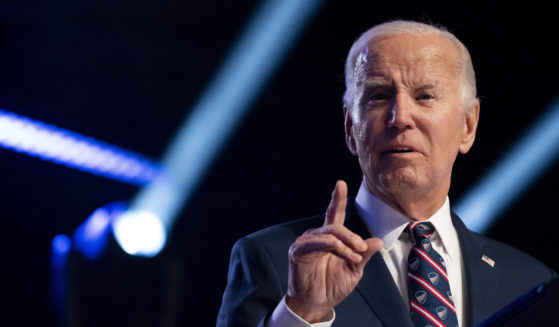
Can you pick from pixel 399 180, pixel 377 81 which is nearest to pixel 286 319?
pixel 399 180

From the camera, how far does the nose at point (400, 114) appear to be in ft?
5.38

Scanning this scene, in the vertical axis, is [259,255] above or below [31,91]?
below

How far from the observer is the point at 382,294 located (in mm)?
1515

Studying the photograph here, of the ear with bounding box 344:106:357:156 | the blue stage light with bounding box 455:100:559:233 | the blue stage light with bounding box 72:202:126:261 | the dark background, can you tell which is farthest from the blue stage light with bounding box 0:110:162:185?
the ear with bounding box 344:106:357:156

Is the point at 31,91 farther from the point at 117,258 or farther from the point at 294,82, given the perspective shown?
the point at 294,82

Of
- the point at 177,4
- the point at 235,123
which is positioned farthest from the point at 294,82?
the point at 177,4

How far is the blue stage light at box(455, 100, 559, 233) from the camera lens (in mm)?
3312

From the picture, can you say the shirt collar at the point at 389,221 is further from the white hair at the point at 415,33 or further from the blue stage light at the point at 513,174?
the blue stage light at the point at 513,174

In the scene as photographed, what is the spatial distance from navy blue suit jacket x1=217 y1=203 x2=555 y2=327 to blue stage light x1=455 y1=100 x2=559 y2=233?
5.50 feet

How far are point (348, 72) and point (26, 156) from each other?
2509mm

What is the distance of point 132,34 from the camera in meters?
4.01

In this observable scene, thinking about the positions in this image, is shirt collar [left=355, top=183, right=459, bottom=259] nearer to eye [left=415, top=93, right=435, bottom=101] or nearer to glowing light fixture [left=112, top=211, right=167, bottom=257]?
eye [left=415, top=93, right=435, bottom=101]

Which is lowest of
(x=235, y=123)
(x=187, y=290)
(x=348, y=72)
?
(x=187, y=290)

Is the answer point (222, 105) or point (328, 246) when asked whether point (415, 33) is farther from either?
point (222, 105)
